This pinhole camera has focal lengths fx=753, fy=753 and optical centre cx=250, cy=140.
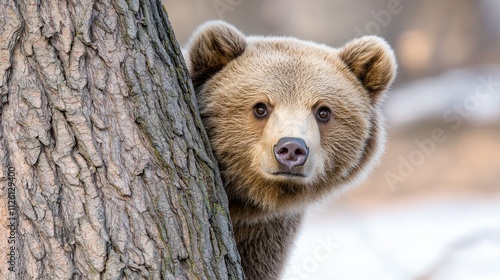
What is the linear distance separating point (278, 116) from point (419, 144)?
6.90 m

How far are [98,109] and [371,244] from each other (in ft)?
21.7

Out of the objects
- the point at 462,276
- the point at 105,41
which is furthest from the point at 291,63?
the point at 462,276

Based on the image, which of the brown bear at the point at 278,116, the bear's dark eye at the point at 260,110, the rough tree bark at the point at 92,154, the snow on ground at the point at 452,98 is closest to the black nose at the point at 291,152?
the brown bear at the point at 278,116

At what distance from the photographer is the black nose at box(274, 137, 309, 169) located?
2941mm

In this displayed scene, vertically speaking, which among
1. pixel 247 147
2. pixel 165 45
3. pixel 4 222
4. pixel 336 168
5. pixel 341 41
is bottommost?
pixel 341 41

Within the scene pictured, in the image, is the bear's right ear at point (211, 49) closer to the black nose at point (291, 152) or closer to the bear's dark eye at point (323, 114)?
the bear's dark eye at point (323, 114)

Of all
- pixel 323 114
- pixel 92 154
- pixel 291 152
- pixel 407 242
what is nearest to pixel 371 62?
pixel 323 114

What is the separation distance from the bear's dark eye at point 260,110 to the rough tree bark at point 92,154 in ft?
2.62

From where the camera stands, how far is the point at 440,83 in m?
10.4

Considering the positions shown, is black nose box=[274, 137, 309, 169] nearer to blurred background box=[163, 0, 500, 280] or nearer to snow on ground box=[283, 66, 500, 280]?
snow on ground box=[283, 66, 500, 280]

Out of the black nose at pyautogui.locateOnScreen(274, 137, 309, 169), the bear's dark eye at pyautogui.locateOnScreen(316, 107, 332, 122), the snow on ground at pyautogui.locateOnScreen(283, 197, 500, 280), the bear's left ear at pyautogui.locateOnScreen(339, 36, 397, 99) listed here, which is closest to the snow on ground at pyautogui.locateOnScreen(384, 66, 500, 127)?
the snow on ground at pyautogui.locateOnScreen(283, 197, 500, 280)

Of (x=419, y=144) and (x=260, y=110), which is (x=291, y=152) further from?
(x=419, y=144)

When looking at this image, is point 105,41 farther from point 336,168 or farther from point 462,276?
point 462,276

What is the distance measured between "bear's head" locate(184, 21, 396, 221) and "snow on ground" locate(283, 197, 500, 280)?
3.62 metres
